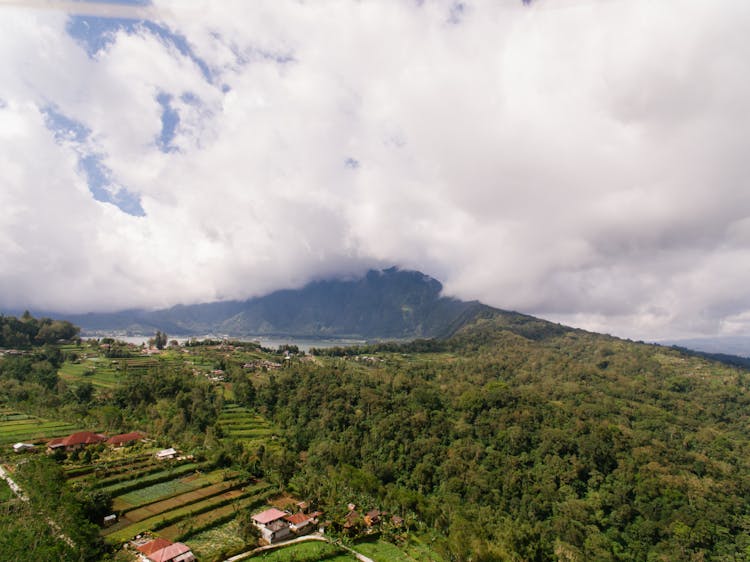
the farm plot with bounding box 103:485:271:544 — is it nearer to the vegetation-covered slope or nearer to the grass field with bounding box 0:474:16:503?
the vegetation-covered slope

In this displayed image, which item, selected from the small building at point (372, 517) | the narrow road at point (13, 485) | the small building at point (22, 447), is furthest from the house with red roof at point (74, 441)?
the small building at point (372, 517)

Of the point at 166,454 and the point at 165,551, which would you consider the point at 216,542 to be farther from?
the point at 166,454

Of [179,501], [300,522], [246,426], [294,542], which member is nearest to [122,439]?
[179,501]

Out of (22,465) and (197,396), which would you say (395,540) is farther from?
(197,396)

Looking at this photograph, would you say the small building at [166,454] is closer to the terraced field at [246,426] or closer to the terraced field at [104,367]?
the terraced field at [246,426]

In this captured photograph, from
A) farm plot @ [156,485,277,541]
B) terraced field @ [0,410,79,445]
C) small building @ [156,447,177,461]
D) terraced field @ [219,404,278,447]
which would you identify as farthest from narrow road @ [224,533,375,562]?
terraced field @ [0,410,79,445]
